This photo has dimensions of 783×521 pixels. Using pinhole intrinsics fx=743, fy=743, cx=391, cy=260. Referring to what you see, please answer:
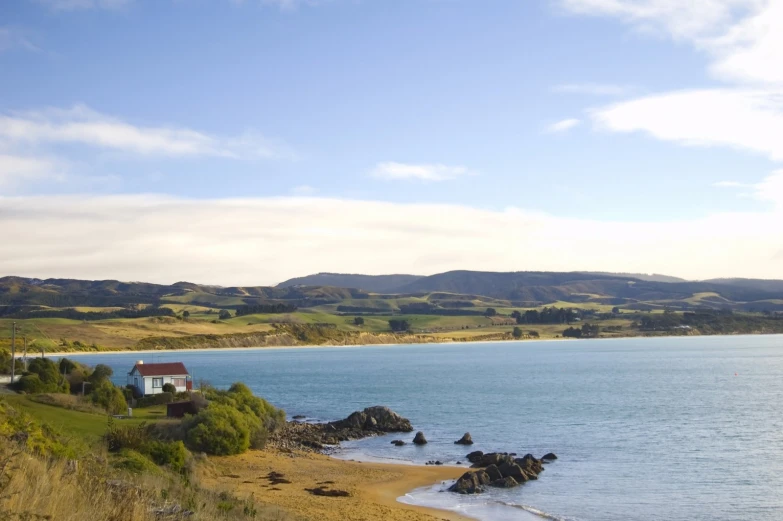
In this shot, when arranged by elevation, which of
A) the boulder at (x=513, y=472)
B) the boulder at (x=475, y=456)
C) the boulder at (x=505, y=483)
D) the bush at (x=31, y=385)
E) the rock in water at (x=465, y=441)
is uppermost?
the bush at (x=31, y=385)

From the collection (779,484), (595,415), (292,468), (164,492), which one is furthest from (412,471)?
(595,415)

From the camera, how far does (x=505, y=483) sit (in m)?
32.8

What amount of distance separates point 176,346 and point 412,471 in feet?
490

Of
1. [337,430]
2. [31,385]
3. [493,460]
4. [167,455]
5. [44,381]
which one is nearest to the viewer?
[167,455]

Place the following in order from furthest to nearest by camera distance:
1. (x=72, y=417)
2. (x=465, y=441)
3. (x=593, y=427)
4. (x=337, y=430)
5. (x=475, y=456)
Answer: (x=593, y=427), (x=337, y=430), (x=465, y=441), (x=475, y=456), (x=72, y=417)

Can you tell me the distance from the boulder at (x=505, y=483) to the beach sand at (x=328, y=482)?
296cm

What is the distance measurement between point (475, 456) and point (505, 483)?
7.27m

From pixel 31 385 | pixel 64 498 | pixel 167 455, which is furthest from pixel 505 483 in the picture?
pixel 31 385

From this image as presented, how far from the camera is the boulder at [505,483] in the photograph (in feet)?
107

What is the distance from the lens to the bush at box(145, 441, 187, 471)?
25.5 meters

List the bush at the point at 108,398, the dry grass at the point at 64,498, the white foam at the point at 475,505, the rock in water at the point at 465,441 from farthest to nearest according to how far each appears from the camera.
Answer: the bush at the point at 108,398
the rock in water at the point at 465,441
the white foam at the point at 475,505
the dry grass at the point at 64,498

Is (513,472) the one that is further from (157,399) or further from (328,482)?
(157,399)

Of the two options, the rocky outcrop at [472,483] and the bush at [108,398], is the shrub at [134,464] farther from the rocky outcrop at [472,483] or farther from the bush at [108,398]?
the bush at [108,398]

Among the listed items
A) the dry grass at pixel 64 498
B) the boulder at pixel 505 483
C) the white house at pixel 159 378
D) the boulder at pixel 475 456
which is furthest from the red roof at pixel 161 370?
the dry grass at pixel 64 498
